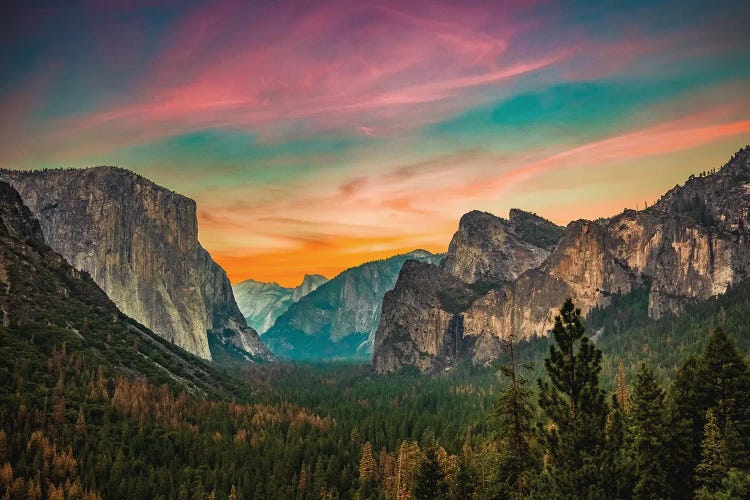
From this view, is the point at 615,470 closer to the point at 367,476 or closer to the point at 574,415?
the point at 574,415

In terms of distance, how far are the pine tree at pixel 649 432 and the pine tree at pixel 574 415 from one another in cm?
1285

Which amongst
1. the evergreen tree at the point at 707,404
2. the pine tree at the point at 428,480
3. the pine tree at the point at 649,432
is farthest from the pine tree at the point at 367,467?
the evergreen tree at the point at 707,404

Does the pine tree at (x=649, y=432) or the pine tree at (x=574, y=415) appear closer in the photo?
the pine tree at (x=574, y=415)

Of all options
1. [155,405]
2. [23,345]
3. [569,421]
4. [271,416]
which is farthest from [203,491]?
[569,421]

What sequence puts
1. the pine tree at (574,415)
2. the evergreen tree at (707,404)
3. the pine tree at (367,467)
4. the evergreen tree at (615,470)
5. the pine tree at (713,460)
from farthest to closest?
1. the pine tree at (367,467)
2. the evergreen tree at (707,404)
3. the pine tree at (713,460)
4. the evergreen tree at (615,470)
5. the pine tree at (574,415)

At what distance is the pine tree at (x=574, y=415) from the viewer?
1652 inches

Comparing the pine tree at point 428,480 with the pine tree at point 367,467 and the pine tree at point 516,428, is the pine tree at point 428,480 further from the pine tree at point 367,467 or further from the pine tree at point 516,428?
the pine tree at point 367,467

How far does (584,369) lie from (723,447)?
56.0ft

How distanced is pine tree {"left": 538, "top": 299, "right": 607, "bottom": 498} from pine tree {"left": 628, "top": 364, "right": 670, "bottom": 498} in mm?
12845

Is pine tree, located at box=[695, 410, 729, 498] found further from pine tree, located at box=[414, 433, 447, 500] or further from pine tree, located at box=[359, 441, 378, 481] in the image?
pine tree, located at box=[359, 441, 378, 481]

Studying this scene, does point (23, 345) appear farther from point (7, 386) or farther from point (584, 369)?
point (584, 369)

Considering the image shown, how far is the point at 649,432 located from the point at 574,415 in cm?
2032

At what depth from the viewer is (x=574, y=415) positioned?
4347cm

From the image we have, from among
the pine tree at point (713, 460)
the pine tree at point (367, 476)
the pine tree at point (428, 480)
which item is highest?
the pine tree at point (713, 460)
